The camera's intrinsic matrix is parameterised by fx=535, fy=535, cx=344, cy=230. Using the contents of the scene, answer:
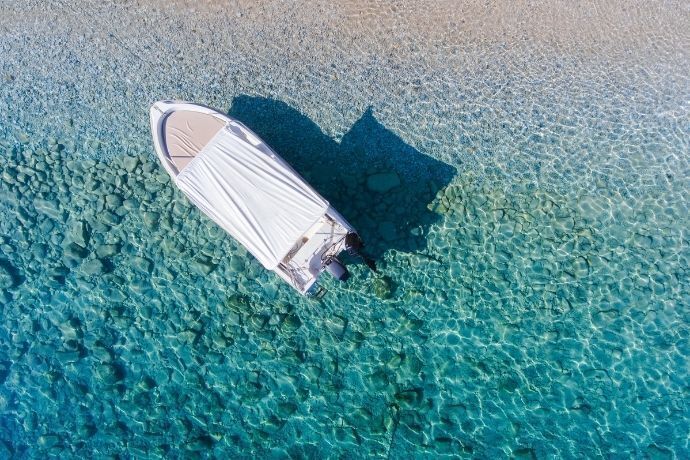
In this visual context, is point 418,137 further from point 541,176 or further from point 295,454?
point 295,454

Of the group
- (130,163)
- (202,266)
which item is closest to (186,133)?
(130,163)

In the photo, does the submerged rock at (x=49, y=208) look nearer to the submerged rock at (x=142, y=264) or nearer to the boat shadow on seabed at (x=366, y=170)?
the submerged rock at (x=142, y=264)

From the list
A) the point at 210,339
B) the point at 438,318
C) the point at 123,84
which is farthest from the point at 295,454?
the point at 123,84

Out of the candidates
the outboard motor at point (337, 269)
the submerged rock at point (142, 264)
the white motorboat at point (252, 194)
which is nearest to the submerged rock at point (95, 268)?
the submerged rock at point (142, 264)

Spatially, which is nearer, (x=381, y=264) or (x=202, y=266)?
(x=381, y=264)

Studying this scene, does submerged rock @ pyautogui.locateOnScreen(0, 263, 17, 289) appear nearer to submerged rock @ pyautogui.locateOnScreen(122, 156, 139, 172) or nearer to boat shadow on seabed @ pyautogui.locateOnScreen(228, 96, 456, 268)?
submerged rock @ pyautogui.locateOnScreen(122, 156, 139, 172)

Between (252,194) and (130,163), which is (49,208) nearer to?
(130,163)
